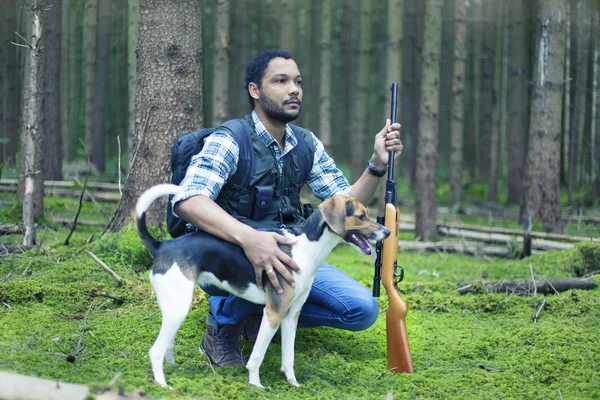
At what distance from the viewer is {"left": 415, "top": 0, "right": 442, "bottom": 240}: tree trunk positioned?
11031 millimetres

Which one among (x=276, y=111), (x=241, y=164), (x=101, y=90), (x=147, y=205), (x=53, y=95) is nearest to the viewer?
(x=147, y=205)

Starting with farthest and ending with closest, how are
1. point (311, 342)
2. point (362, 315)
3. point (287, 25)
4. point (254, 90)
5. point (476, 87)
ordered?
1. point (476, 87)
2. point (287, 25)
3. point (311, 342)
4. point (362, 315)
5. point (254, 90)

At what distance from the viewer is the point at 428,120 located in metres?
11.1

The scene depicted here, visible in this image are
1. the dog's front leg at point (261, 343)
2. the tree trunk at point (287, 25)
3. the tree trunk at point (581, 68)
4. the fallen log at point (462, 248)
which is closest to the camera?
the dog's front leg at point (261, 343)

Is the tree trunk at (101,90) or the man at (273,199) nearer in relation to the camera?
the man at (273,199)

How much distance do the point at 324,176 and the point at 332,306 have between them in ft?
3.48

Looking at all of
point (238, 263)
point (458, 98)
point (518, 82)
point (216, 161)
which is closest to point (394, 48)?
point (458, 98)

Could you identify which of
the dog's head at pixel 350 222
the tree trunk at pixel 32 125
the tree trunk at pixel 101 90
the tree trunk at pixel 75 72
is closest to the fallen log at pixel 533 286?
the dog's head at pixel 350 222

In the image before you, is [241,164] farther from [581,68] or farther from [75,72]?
[75,72]

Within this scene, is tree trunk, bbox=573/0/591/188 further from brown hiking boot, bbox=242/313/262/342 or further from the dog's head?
the dog's head

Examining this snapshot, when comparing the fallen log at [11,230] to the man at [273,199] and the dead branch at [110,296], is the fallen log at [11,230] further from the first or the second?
the man at [273,199]

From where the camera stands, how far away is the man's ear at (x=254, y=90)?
4.64m

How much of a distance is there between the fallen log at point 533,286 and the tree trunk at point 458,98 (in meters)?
8.54

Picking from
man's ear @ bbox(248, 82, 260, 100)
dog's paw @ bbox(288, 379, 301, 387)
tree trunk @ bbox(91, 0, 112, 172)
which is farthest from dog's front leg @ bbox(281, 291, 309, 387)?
tree trunk @ bbox(91, 0, 112, 172)
